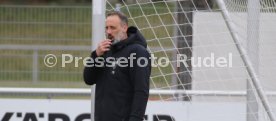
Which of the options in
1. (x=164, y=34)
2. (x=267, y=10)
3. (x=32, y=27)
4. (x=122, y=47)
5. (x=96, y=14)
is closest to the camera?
(x=122, y=47)

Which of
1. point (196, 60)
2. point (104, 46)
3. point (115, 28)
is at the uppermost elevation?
point (196, 60)

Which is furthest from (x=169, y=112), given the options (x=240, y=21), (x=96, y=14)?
(x=96, y=14)

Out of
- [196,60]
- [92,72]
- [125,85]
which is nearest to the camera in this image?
[125,85]

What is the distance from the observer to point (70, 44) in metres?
11.7

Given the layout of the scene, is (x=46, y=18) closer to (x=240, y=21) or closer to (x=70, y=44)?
(x=70, y=44)

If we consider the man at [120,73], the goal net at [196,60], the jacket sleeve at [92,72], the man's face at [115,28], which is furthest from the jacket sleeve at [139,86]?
the goal net at [196,60]

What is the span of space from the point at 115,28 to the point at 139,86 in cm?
46

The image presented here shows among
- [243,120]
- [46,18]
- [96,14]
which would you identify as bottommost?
[243,120]

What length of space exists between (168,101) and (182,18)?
911 millimetres

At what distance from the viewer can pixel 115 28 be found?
6137mm

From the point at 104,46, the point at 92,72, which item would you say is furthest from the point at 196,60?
the point at 104,46

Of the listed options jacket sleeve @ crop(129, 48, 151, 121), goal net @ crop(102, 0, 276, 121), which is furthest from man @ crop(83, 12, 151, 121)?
goal net @ crop(102, 0, 276, 121)

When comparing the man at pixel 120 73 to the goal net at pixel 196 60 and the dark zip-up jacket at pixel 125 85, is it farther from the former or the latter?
the goal net at pixel 196 60

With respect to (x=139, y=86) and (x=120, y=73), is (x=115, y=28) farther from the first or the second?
(x=139, y=86)
